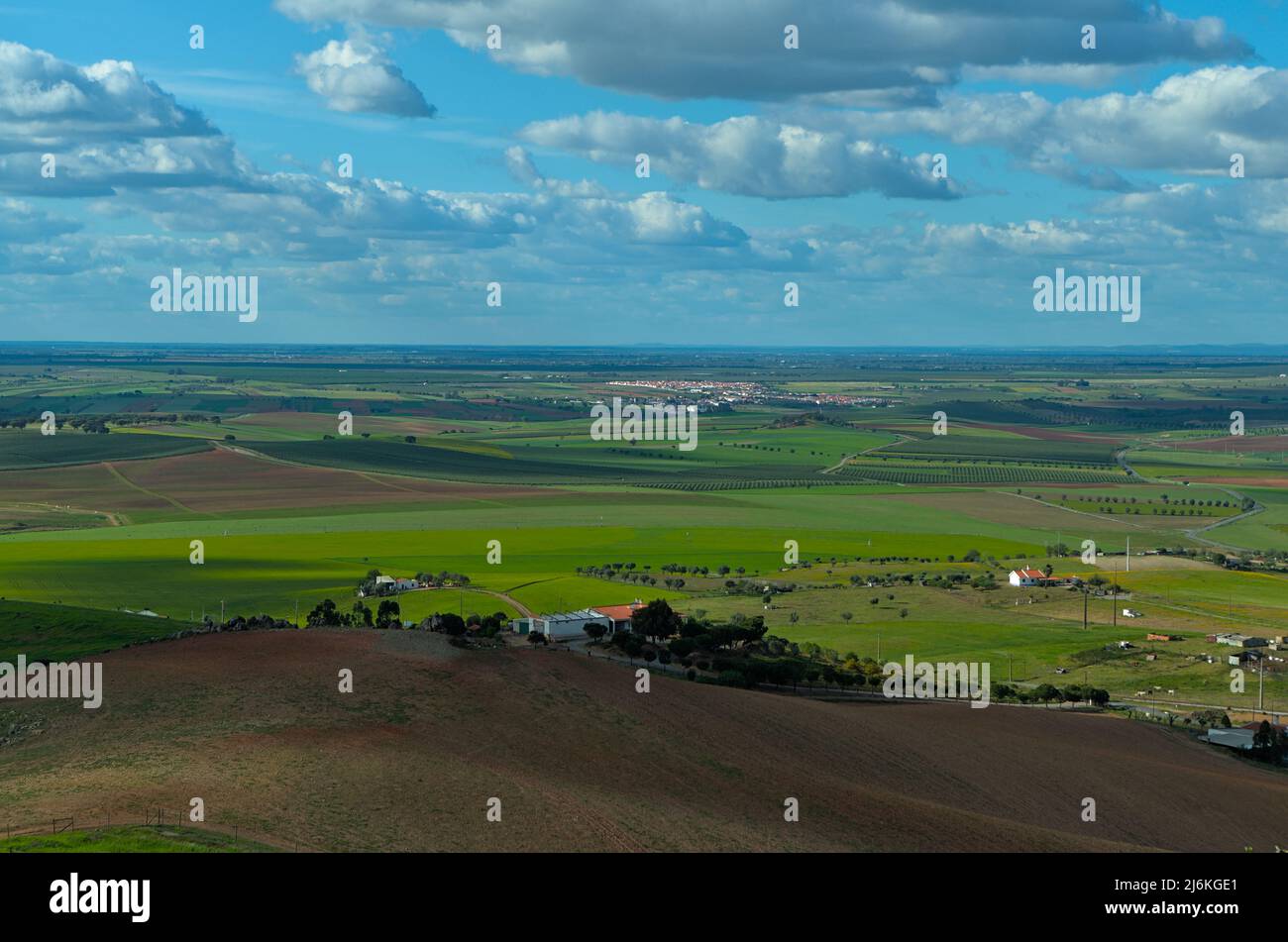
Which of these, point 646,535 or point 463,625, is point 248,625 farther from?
point 646,535

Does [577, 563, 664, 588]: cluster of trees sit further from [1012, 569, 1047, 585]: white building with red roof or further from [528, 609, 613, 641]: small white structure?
[528, 609, 613, 641]: small white structure

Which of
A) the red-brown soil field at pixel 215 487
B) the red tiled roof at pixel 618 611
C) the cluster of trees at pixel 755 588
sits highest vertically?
the red-brown soil field at pixel 215 487

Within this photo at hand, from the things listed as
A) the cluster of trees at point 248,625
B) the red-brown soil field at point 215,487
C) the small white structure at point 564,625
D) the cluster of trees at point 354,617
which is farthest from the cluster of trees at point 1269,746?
the red-brown soil field at point 215,487

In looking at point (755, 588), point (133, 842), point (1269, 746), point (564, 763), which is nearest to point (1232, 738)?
point (1269, 746)

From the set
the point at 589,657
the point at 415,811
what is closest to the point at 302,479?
the point at 589,657

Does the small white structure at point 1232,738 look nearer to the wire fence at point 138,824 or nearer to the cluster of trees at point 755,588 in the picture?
the cluster of trees at point 755,588
